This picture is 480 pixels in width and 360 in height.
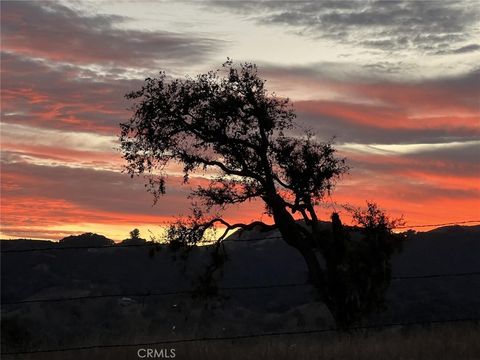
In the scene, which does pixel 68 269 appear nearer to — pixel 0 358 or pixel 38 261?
pixel 38 261

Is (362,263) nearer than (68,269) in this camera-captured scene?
Yes

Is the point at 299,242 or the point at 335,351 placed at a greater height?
the point at 299,242

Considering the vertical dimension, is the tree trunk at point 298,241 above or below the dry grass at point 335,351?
above

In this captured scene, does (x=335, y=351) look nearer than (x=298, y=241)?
Yes

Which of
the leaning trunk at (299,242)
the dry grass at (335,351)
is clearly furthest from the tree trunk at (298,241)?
the dry grass at (335,351)

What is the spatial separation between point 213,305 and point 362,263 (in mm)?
6978

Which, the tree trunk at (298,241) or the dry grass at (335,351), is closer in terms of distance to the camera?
the dry grass at (335,351)

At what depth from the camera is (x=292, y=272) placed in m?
183

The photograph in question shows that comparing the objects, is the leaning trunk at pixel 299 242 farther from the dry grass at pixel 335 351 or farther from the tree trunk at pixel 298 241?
the dry grass at pixel 335 351

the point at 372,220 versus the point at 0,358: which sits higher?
the point at 372,220

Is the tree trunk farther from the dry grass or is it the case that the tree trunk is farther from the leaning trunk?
the dry grass

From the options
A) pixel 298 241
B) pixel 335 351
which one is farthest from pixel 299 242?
pixel 335 351

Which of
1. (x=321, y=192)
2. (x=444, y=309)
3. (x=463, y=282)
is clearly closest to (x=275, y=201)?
(x=321, y=192)

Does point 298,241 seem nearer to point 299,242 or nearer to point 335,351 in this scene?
point 299,242
